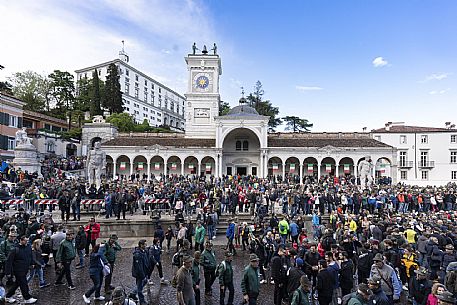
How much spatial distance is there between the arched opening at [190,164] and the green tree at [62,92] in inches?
1165

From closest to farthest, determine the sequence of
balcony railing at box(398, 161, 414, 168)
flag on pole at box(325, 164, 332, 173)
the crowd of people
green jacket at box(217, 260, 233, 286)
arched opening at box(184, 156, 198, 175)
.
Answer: the crowd of people → green jacket at box(217, 260, 233, 286) → flag on pole at box(325, 164, 332, 173) → arched opening at box(184, 156, 198, 175) → balcony railing at box(398, 161, 414, 168)

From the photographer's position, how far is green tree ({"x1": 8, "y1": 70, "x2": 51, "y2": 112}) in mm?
57094

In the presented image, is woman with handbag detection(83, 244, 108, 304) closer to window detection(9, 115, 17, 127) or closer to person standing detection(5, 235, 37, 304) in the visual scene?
person standing detection(5, 235, 37, 304)

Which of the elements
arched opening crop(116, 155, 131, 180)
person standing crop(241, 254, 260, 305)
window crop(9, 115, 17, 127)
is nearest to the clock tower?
arched opening crop(116, 155, 131, 180)

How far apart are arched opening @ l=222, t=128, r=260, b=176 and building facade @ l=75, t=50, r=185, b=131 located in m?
31.7

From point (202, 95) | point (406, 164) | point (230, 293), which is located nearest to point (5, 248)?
point (230, 293)

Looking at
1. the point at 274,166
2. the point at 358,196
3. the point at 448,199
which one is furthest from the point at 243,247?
the point at 274,166

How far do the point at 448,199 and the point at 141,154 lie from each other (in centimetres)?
3239

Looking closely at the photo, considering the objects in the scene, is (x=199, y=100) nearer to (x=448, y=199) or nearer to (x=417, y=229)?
(x=448, y=199)

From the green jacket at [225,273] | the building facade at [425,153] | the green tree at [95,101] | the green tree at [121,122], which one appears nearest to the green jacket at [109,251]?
the green jacket at [225,273]

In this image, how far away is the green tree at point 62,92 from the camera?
5900 cm

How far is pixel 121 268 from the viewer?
11789 millimetres

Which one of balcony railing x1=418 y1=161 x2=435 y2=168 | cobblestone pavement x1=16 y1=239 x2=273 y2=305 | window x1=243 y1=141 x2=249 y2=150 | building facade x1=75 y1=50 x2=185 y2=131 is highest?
building facade x1=75 y1=50 x2=185 y2=131

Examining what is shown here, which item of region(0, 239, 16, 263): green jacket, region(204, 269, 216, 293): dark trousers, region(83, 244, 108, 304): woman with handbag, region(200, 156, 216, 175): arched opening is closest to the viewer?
region(83, 244, 108, 304): woman with handbag
